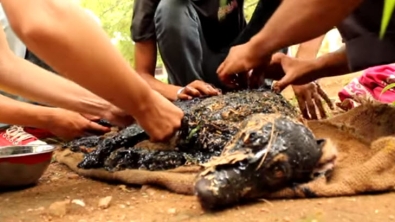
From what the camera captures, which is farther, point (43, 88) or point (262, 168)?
point (43, 88)

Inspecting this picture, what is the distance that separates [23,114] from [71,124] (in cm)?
15

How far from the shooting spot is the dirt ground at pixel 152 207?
961mm

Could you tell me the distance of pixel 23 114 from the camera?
1.65 metres

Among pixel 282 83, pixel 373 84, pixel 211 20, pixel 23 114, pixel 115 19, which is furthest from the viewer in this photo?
pixel 115 19

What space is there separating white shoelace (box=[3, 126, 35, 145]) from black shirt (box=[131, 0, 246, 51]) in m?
0.79

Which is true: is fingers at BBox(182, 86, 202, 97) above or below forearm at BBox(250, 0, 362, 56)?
below

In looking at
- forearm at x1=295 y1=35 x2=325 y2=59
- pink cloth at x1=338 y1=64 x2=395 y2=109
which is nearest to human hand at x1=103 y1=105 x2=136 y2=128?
pink cloth at x1=338 y1=64 x2=395 y2=109

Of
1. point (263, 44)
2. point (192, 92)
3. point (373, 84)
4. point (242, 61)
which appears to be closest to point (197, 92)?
point (192, 92)

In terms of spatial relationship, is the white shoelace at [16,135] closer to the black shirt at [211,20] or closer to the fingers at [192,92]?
the fingers at [192,92]

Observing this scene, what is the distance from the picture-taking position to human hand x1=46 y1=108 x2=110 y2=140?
170 centimetres

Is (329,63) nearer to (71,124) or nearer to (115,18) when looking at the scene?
(71,124)

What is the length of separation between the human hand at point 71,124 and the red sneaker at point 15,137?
0.14m

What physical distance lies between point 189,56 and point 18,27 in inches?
48.9

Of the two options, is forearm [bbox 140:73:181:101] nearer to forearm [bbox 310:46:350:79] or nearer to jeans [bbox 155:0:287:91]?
jeans [bbox 155:0:287:91]
